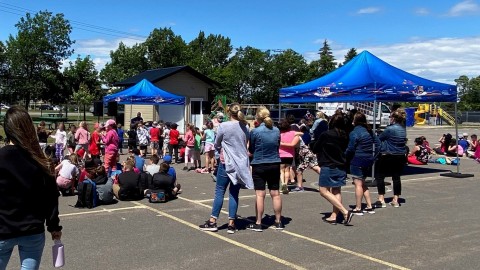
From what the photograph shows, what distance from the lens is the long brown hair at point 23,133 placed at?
10.1 feet

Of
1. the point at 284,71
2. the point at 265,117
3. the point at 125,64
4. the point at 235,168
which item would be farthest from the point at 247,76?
the point at 235,168

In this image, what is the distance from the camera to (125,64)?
5006 centimetres

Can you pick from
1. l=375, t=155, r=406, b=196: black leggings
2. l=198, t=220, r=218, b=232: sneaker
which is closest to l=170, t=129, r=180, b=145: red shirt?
l=375, t=155, r=406, b=196: black leggings

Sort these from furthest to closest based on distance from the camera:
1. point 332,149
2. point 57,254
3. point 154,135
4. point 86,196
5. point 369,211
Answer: point 154,135, point 86,196, point 369,211, point 332,149, point 57,254

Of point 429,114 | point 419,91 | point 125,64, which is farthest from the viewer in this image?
point 429,114

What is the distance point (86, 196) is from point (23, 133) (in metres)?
5.82

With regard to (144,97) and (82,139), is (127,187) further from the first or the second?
(144,97)

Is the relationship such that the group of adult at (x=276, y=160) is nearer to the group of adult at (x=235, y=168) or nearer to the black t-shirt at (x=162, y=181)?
the group of adult at (x=235, y=168)

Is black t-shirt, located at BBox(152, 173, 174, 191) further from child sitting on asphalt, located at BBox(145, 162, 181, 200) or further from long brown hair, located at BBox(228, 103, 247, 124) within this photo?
long brown hair, located at BBox(228, 103, 247, 124)

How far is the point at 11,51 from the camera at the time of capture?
1811 inches

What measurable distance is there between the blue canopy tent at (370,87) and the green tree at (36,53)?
3908 cm

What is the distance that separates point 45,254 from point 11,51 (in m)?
46.0

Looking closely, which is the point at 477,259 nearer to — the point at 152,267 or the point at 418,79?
the point at 152,267

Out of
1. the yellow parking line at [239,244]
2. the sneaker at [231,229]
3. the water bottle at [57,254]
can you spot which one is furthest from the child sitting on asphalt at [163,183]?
the water bottle at [57,254]
